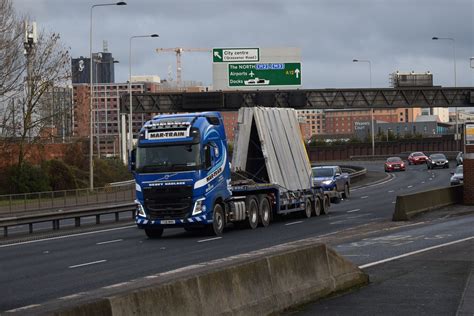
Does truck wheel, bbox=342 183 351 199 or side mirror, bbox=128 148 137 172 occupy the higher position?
side mirror, bbox=128 148 137 172

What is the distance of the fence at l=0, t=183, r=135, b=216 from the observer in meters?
47.1

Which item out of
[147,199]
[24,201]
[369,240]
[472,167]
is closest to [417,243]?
[369,240]

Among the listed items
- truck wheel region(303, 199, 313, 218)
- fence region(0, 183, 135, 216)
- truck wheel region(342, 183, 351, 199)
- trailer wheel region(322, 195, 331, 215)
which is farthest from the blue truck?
truck wheel region(342, 183, 351, 199)

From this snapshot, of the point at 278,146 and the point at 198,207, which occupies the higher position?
the point at 278,146

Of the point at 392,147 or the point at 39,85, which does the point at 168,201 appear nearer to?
the point at 39,85

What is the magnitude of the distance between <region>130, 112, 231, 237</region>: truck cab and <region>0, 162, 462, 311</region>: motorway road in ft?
2.36

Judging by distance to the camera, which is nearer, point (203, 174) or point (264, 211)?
point (203, 174)

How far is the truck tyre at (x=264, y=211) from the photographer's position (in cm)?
3141

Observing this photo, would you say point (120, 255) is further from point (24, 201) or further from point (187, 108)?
point (187, 108)

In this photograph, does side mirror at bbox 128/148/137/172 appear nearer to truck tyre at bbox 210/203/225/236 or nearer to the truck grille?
the truck grille

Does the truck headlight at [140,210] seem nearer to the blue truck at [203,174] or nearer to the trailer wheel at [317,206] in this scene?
the blue truck at [203,174]

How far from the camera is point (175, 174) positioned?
2727 centimetres

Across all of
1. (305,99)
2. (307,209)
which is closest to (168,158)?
(307,209)

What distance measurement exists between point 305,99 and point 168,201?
132 ft
